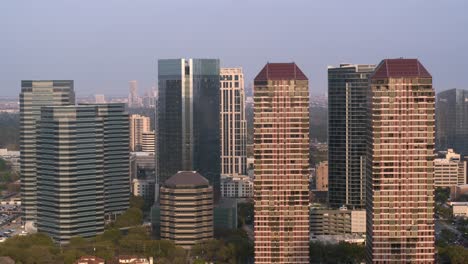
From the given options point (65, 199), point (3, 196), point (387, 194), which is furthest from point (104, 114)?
point (387, 194)

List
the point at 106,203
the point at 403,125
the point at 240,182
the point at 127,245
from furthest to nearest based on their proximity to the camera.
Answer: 1. the point at 240,182
2. the point at 106,203
3. the point at 127,245
4. the point at 403,125

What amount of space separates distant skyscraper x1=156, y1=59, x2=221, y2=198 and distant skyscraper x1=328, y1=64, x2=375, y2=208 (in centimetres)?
686

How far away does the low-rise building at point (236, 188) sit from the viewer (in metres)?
60.8

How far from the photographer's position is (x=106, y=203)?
4994 centimetres

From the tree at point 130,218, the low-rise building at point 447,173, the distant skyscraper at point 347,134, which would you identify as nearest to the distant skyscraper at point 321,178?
the low-rise building at point 447,173

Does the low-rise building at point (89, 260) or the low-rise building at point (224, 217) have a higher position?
the low-rise building at point (224, 217)

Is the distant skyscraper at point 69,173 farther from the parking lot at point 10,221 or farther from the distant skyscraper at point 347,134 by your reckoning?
the distant skyscraper at point 347,134

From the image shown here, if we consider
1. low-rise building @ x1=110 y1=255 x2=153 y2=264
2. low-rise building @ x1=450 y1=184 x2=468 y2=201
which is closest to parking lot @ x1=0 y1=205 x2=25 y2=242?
low-rise building @ x1=110 y1=255 x2=153 y2=264

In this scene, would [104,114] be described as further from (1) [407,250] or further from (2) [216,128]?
(1) [407,250]

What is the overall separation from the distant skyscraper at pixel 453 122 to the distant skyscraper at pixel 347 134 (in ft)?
113

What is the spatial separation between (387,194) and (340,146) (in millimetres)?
17879

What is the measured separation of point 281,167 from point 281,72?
3.75 meters

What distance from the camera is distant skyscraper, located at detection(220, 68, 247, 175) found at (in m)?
62.3

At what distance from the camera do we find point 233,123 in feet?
209
